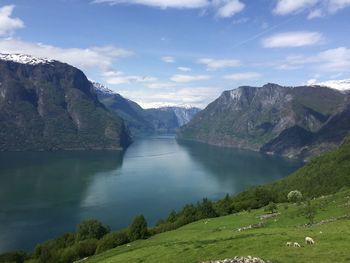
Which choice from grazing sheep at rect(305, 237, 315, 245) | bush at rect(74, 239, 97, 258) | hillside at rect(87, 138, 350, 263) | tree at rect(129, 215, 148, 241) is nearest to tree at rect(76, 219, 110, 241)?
bush at rect(74, 239, 97, 258)

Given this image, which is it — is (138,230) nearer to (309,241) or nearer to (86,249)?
(86,249)

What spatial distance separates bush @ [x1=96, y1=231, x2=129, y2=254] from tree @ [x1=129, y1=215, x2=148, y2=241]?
5.48 feet

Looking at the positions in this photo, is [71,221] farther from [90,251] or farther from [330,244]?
[330,244]

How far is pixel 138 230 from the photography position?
84000 mm

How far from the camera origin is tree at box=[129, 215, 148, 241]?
272ft

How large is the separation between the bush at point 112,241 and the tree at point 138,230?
1670 mm

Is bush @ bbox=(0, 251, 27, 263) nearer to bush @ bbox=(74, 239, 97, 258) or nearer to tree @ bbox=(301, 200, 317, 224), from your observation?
bush @ bbox=(74, 239, 97, 258)

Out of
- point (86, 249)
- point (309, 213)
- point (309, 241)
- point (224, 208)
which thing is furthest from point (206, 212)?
point (309, 241)

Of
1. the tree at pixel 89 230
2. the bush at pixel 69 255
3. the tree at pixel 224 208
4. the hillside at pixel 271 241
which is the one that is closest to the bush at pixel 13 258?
the tree at pixel 89 230

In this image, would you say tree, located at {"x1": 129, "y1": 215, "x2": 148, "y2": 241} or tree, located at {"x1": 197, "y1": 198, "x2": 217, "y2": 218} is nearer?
tree, located at {"x1": 129, "y1": 215, "x2": 148, "y2": 241}

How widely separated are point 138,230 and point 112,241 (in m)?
5.79

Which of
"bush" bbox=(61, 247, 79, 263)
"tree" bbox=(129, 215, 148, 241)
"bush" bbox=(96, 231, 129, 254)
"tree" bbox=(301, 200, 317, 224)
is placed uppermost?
"tree" bbox=(301, 200, 317, 224)

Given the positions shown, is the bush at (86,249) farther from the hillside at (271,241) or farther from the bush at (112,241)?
the hillside at (271,241)

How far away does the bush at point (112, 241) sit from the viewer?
82.0 meters
